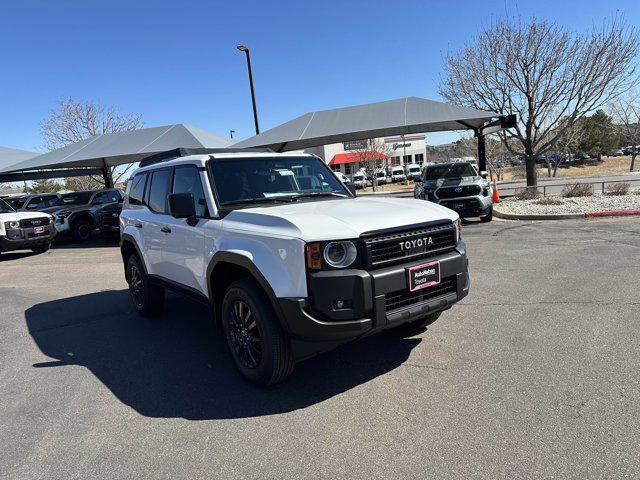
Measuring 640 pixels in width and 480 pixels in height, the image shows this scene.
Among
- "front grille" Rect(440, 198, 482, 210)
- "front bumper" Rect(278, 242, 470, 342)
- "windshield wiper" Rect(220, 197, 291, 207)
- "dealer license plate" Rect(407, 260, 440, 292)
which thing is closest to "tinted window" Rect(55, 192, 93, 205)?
"front grille" Rect(440, 198, 482, 210)

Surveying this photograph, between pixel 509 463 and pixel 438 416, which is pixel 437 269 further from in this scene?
pixel 509 463

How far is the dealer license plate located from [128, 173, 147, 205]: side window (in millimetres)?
3883

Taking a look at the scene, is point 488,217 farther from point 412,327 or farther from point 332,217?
point 332,217

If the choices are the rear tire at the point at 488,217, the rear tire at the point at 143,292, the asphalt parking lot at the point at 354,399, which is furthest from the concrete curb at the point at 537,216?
the rear tire at the point at 143,292

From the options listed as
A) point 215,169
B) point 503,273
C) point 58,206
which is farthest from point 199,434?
point 58,206

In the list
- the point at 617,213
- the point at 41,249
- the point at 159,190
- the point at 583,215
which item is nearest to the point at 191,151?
the point at 159,190

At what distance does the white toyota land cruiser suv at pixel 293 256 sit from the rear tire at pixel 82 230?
13423 millimetres

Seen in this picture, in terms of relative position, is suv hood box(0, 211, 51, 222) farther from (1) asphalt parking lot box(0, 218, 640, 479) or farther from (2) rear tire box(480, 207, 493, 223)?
(2) rear tire box(480, 207, 493, 223)

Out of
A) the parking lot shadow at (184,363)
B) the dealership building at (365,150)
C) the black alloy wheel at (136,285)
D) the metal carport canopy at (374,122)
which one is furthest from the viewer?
the dealership building at (365,150)

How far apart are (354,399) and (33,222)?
13.3 meters

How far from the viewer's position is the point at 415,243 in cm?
357

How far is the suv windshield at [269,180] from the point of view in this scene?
4.38 metres

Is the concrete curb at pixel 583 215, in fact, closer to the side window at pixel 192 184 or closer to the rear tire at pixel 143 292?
the rear tire at pixel 143 292

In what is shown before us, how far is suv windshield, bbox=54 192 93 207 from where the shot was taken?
16969 mm
